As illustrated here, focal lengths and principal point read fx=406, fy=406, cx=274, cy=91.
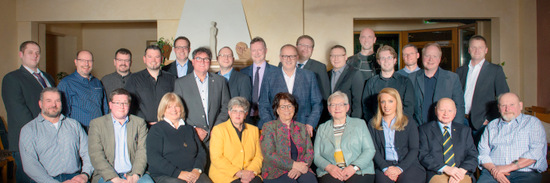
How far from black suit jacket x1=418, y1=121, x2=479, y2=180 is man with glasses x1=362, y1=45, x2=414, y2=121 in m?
0.27

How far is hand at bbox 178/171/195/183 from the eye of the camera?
9.73 ft

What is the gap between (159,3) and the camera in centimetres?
666

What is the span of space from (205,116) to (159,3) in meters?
3.89

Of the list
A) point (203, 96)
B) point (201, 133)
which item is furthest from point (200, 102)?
point (201, 133)

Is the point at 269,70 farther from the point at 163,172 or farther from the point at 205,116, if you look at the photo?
the point at 163,172

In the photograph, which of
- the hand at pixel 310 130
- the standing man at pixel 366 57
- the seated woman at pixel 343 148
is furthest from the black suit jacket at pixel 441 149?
the standing man at pixel 366 57

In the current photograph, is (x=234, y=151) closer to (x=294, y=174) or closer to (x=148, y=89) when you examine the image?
(x=294, y=174)

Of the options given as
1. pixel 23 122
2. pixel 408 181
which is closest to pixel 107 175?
pixel 23 122

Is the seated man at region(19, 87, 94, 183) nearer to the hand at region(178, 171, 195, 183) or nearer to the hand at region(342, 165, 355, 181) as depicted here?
the hand at region(178, 171, 195, 183)

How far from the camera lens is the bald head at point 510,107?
314 cm

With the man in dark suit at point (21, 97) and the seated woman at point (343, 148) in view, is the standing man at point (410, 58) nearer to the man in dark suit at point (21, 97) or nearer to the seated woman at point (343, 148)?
the seated woman at point (343, 148)

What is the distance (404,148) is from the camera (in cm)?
315

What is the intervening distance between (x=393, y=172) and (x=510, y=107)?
1057mm

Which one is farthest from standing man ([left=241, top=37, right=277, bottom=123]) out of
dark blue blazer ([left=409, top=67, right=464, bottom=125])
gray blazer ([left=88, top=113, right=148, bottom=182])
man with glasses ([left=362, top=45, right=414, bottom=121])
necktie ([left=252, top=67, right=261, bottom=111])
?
dark blue blazer ([left=409, top=67, right=464, bottom=125])
